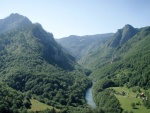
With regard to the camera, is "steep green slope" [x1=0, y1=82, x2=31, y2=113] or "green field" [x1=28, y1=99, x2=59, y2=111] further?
"green field" [x1=28, y1=99, x2=59, y2=111]

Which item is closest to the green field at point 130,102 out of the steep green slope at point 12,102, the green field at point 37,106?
the green field at point 37,106

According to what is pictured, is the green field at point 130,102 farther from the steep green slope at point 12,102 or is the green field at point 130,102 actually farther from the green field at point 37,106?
the steep green slope at point 12,102

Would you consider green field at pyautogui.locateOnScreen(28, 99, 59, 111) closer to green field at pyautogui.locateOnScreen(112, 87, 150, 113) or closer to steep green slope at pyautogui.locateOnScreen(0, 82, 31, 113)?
steep green slope at pyautogui.locateOnScreen(0, 82, 31, 113)

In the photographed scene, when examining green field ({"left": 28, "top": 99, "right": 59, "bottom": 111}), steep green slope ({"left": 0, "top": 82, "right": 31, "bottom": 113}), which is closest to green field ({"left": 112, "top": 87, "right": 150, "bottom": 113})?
green field ({"left": 28, "top": 99, "right": 59, "bottom": 111})

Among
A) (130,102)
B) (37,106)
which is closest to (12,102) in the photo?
(37,106)

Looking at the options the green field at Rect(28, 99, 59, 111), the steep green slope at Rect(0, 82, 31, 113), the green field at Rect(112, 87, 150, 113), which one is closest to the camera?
the steep green slope at Rect(0, 82, 31, 113)

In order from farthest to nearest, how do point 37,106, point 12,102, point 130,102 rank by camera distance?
point 130,102 → point 37,106 → point 12,102

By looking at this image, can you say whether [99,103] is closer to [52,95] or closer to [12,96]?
[52,95]

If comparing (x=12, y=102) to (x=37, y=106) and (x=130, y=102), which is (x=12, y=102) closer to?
(x=37, y=106)

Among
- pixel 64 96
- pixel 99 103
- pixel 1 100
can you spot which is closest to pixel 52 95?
pixel 64 96

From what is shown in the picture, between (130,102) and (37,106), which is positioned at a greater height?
(130,102)

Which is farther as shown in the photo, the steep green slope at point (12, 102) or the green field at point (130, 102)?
the green field at point (130, 102)

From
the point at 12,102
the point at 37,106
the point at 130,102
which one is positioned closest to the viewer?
the point at 12,102
